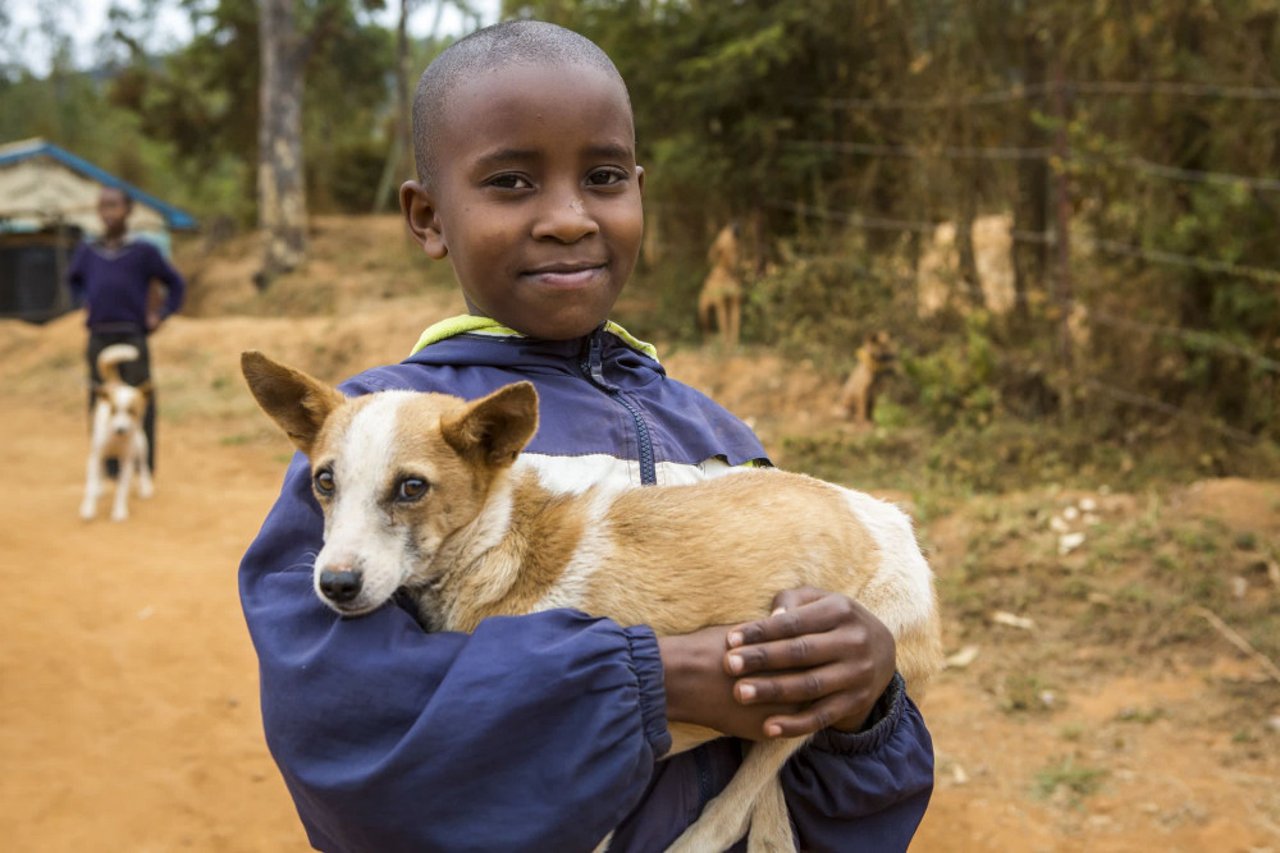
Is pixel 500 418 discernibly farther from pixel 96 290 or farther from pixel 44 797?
pixel 96 290

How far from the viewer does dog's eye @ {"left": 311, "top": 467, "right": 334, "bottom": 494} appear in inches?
75.7

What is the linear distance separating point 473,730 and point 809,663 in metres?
0.53

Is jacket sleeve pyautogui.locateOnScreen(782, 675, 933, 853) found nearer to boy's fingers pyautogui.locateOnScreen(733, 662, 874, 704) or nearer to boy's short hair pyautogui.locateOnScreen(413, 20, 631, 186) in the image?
boy's fingers pyautogui.locateOnScreen(733, 662, 874, 704)

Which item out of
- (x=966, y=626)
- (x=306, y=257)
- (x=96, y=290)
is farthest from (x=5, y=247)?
(x=966, y=626)

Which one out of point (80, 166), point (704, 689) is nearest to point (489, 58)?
point (704, 689)

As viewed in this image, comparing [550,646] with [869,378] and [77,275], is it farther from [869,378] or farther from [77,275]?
[77,275]

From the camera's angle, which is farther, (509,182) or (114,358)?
(114,358)

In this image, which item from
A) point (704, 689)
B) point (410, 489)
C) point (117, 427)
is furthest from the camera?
point (117, 427)

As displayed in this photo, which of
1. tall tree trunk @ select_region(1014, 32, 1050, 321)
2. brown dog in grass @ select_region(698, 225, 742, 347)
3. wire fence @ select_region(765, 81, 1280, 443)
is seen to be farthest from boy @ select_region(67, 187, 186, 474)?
tall tree trunk @ select_region(1014, 32, 1050, 321)

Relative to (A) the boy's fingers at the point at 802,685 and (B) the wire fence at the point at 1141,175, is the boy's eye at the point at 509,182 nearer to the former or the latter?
(A) the boy's fingers at the point at 802,685

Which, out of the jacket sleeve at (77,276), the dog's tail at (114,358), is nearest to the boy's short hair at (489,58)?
the dog's tail at (114,358)

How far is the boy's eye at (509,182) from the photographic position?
1.95 m

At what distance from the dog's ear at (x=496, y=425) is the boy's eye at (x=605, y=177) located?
17.7 inches

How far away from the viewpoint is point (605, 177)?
6.64 feet
